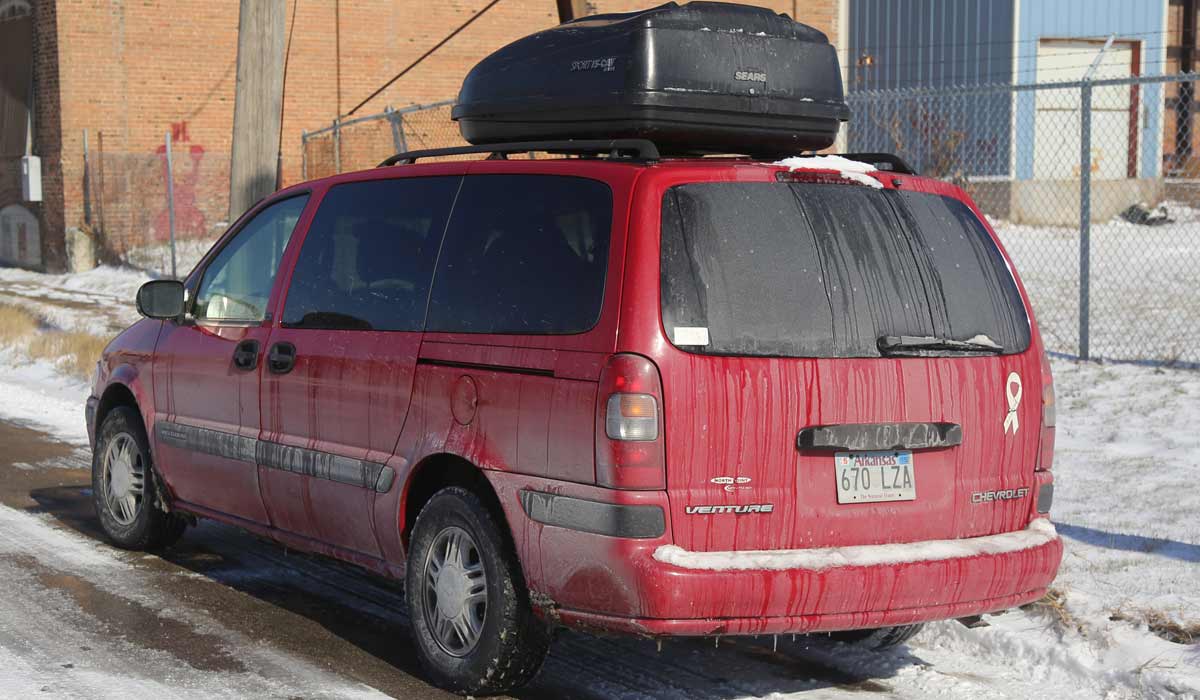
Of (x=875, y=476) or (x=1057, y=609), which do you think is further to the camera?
(x=1057, y=609)

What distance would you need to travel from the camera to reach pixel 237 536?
7898mm

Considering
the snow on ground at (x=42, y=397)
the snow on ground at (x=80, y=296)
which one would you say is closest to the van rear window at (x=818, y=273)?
the snow on ground at (x=42, y=397)

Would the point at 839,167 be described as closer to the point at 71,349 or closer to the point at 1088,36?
the point at 71,349

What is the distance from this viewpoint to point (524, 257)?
17.0ft

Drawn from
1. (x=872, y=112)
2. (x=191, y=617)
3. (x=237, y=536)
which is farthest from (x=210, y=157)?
(x=191, y=617)

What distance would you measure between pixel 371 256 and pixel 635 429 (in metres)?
1.80

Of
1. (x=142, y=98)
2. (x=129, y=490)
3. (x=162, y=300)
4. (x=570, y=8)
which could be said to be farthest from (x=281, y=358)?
(x=142, y=98)

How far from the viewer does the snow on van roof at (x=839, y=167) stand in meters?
5.11

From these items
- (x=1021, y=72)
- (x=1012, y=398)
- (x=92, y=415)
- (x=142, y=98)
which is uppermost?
(x=1021, y=72)

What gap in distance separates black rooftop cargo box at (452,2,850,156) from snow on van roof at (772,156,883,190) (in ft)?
1.34

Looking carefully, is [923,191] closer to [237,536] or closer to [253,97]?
[237,536]

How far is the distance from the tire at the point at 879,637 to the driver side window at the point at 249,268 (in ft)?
9.15

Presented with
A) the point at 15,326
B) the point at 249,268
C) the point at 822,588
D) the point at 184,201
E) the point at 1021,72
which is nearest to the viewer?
the point at 822,588

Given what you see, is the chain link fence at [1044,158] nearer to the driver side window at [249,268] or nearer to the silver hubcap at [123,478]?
the silver hubcap at [123,478]
